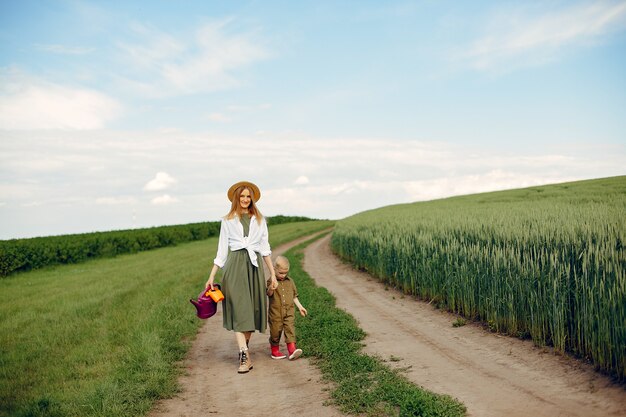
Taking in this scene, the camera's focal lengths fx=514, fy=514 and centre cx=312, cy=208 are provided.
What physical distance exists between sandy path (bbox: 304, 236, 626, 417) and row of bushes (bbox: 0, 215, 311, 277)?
71.7 feet

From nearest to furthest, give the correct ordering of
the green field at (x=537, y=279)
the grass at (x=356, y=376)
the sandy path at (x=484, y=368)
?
the grass at (x=356, y=376), the sandy path at (x=484, y=368), the green field at (x=537, y=279)

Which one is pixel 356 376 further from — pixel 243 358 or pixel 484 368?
pixel 484 368

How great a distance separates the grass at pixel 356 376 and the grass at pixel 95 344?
224cm

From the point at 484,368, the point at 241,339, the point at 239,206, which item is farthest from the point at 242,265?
the point at 484,368

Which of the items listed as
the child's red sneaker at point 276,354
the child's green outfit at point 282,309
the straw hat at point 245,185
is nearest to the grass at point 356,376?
the child's red sneaker at point 276,354

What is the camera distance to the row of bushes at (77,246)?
88.0ft

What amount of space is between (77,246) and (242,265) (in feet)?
88.5

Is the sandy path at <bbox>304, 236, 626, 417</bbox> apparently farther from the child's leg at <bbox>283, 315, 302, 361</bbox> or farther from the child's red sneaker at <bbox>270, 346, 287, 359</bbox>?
the child's red sneaker at <bbox>270, 346, 287, 359</bbox>

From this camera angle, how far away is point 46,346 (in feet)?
33.8

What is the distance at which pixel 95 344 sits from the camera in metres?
10.1

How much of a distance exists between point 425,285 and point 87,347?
26.1 feet

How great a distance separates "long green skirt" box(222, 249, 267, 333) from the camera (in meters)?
7.65

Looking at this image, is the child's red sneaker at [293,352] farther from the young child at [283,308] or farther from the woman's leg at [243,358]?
the woman's leg at [243,358]

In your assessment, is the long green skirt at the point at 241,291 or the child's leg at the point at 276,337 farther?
the child's leg at the point at 276,337
